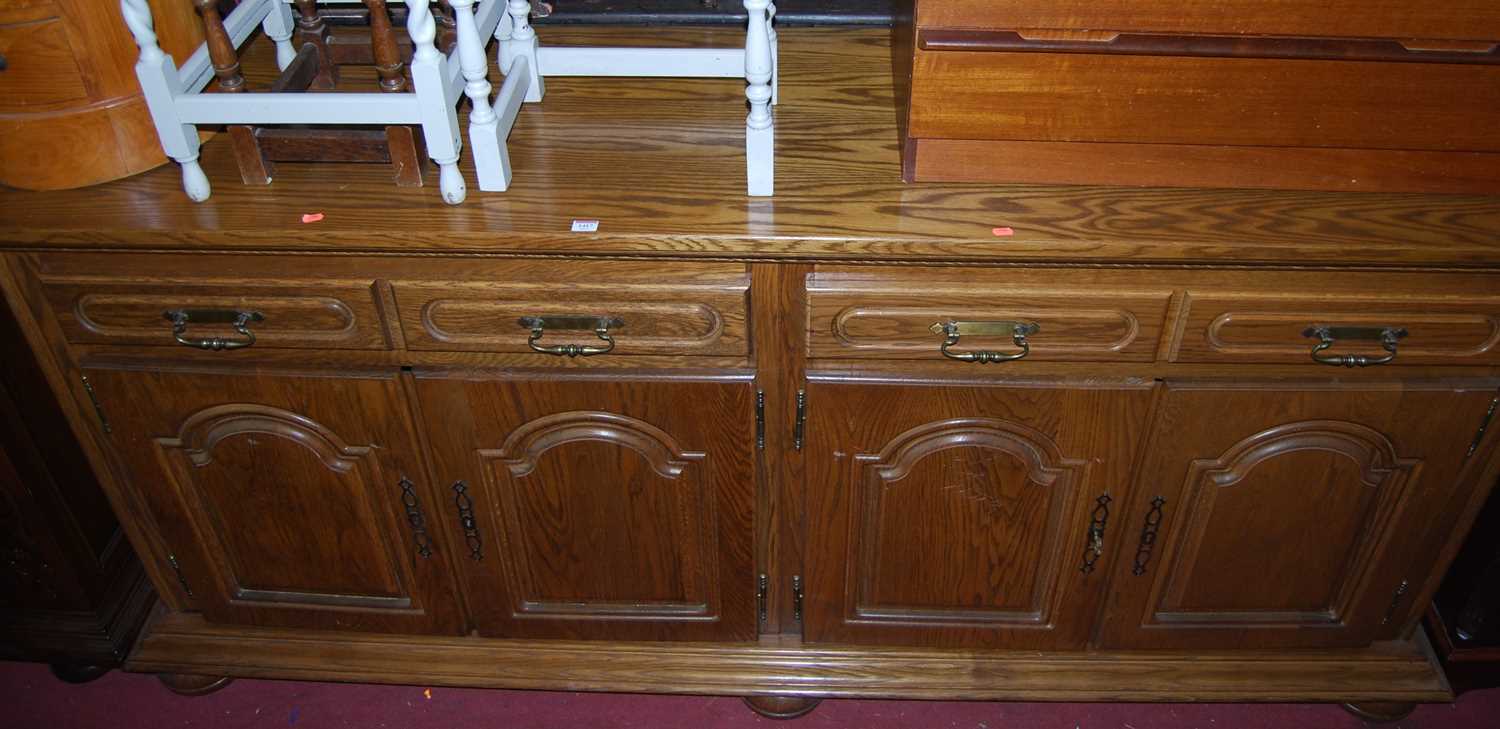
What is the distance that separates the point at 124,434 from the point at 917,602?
108 cm

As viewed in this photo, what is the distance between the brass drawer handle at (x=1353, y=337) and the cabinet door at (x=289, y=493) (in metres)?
1.07

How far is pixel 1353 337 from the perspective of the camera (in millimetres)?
1267

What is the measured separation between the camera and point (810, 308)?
1256 mm

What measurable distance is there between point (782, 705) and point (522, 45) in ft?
3.40

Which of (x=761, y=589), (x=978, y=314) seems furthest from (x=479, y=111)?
(x=761, y=589)

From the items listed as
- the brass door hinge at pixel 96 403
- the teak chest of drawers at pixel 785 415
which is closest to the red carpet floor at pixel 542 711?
the teak chest of drawers at pixel 785 415

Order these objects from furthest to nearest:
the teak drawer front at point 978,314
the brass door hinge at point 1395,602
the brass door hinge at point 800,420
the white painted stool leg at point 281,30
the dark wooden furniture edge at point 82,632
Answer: the dark wooden furniture edge at point 82,632
the brass door hinge at point 1395,602
the white painted stool leg at point 281,30
the brass door hinge at point 800,420
the teak drawer front at point 978,314

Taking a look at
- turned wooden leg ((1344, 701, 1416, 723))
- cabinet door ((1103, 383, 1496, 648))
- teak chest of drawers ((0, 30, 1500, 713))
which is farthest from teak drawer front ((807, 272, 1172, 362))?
turned wooden leg ((1344, 701, 1416, 723))

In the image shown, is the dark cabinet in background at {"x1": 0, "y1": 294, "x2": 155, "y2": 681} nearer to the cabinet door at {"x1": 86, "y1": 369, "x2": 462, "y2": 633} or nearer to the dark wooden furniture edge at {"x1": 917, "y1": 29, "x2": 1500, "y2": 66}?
the cabinet door at {"x1": 86, "y1": 369, "x2": 462, "y2": 633}

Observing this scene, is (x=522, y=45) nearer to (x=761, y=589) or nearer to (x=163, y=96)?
(x=163, y=96)

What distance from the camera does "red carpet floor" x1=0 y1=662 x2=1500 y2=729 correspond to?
5.73 feet

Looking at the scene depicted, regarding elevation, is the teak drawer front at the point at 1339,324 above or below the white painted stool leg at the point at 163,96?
below

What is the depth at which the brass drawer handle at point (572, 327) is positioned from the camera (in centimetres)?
127

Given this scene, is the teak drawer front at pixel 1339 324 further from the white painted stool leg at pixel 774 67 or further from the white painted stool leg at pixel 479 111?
the white painted stool leg at pixel 479 111
